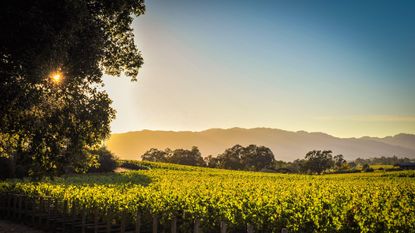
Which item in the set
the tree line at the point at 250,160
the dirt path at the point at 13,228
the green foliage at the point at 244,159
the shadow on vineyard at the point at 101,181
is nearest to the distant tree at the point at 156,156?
the tree line at the point at 250,160

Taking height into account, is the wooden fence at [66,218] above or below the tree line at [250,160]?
below

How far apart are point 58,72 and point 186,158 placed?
115m

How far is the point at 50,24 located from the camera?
41.1 ft

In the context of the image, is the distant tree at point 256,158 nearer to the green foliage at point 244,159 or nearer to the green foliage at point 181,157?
the green foliage at point 244,159

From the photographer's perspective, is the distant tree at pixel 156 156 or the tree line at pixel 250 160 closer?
the tree line at pixel 250 160

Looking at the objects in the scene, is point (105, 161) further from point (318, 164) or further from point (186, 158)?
point (318, 164)

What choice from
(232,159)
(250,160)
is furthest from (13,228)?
(250,160)

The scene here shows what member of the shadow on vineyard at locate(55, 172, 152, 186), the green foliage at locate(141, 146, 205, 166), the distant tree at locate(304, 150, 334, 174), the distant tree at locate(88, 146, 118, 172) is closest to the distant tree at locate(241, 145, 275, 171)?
the distant tree at locate(304, 150, 334, 174)

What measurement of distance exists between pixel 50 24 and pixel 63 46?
85 cm

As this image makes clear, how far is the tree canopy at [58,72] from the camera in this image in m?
12.3

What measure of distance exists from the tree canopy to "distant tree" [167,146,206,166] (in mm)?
107026

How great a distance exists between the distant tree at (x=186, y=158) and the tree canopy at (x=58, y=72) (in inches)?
4214

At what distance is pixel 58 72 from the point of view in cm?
1427

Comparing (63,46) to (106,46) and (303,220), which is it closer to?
(106,46)
